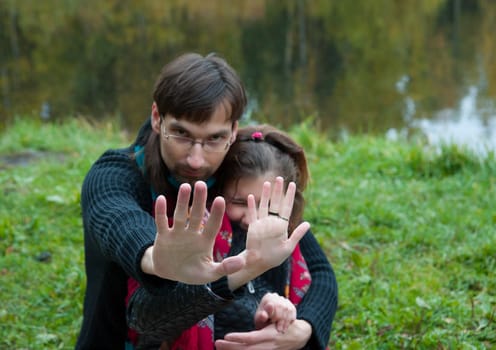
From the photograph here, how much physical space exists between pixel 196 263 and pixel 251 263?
0.75ft

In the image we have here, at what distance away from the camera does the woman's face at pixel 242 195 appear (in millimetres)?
2525

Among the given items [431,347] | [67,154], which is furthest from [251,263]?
[67,154]

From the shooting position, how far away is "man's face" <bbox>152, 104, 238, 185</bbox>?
2326 mm

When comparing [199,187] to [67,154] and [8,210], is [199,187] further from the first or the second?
[67,154]

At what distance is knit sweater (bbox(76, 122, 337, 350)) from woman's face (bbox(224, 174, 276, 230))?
1.02 feet

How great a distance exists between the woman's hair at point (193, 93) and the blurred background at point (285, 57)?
6.65 metres

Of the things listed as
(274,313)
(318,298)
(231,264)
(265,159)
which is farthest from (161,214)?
(318,298)

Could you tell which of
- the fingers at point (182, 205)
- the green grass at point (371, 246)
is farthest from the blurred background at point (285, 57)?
the fingers at point (182, 205)

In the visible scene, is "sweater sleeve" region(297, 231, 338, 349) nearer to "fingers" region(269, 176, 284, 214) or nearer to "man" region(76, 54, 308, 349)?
"man" region(76, 54, 308, 349)

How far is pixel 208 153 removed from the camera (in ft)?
7.77

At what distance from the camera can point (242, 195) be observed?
253 cm

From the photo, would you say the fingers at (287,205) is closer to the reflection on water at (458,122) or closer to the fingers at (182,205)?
the fingers at (182,205)

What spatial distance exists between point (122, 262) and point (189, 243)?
0.41 meters

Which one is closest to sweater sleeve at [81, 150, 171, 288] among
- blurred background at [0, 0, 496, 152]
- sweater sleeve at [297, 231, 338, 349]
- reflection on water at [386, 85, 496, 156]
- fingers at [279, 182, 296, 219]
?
fingers at [279, 182, 296, 219]
